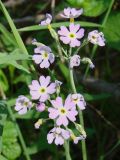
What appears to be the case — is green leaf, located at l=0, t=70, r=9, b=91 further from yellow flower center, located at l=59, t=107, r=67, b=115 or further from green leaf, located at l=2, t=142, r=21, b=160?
yellow flower center, located at l=59, t=107, r=67, b=115

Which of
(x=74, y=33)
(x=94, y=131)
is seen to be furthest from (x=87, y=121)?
(x=74, y=33)

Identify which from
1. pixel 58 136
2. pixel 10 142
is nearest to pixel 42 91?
pixel 58 136

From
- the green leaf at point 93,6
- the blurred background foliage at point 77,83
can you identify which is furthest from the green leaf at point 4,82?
the green leaf at point 93,6

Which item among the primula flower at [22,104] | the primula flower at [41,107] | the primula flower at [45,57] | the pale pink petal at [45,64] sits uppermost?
the primula flower at [45,57]

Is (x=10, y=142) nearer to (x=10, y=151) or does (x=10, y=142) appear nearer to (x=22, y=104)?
(x=10, y=151)

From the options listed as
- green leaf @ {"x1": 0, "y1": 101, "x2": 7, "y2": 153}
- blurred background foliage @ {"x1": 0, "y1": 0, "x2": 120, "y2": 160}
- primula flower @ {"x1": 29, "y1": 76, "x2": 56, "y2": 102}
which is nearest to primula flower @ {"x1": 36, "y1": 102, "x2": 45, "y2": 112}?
primula flower @ {"x1": 29, "y1": 76, "x2": 56, "y2": 102}

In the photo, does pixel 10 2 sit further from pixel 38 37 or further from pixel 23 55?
pixel 23 55

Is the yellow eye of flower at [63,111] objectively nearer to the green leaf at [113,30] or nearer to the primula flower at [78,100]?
the primula flower at [78,100]

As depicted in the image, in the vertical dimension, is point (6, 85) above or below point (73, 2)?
below
